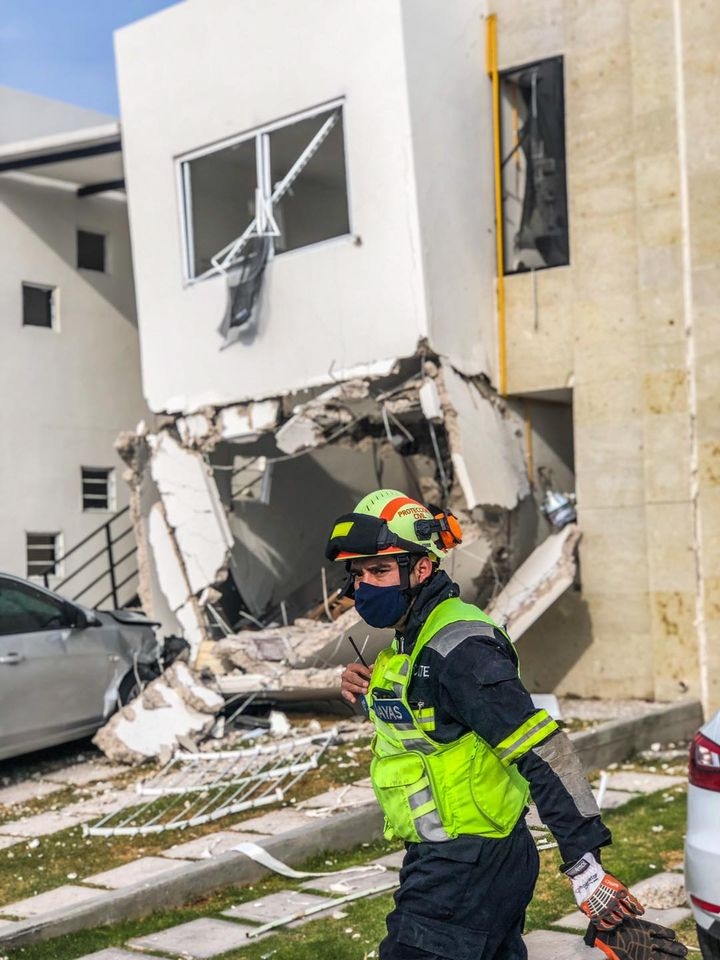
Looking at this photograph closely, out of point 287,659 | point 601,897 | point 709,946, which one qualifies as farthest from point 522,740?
point 287,659

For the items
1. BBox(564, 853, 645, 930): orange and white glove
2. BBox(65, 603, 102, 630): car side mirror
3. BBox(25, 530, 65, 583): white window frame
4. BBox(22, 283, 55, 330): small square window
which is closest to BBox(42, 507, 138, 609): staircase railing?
BBox(25, 530, 65, 583): white window frame

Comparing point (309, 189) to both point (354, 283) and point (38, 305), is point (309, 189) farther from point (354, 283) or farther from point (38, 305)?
point (38, 305)

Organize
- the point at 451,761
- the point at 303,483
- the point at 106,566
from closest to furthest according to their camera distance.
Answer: the point at 451,761, the point at 303,483, the point at 106,566

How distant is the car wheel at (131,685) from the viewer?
10492 mm

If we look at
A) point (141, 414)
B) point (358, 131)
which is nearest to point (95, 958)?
point (358, 131)

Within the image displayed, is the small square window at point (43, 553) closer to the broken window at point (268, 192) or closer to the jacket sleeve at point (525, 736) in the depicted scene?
the broken window at point (268, 192)

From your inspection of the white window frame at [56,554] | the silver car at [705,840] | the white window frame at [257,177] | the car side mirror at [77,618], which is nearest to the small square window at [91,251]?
the white window frame at [56,554]

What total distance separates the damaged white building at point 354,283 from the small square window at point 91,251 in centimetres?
275

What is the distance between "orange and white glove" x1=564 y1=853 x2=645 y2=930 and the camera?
3.03 m

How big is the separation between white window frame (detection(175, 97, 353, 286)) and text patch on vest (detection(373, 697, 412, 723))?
25.6 feet

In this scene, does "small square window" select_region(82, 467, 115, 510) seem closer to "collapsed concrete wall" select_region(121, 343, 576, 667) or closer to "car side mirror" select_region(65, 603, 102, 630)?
"collapsed concrete wall" select_region(121, 343, 576, 667)

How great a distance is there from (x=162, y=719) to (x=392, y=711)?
7080 millimetres

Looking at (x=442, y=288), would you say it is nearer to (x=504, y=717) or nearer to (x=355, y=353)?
(x=355, y=353)

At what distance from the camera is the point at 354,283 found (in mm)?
10883
